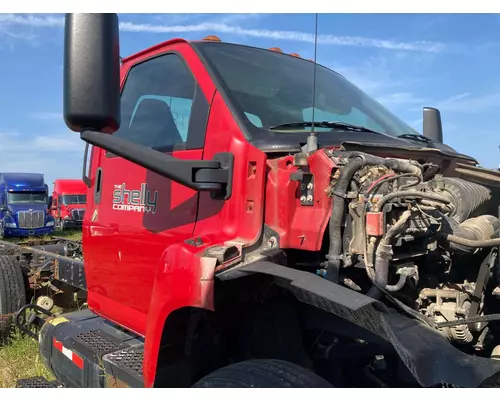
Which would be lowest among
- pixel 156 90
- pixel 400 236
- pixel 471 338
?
pixel 471 338

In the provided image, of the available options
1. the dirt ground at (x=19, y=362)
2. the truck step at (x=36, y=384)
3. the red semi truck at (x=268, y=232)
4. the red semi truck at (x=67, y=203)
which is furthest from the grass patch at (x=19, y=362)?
the red semi truck at (x=67, y=203)

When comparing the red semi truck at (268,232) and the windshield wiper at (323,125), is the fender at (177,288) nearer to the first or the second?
the red semi truck at (268,232)

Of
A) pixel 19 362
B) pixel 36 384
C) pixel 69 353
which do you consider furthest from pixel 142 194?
pixel 19 362

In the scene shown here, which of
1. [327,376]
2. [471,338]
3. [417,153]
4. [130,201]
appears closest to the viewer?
[471,338]

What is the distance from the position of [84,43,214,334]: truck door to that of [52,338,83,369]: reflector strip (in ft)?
1.08

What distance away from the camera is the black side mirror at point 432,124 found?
14.5 feet

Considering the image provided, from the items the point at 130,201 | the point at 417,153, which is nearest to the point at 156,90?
the point at 130,201

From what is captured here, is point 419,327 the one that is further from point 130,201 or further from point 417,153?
point 130,201

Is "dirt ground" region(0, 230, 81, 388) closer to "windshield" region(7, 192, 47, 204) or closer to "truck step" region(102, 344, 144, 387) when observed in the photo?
"truck step" region(102, 344, 144, 387)

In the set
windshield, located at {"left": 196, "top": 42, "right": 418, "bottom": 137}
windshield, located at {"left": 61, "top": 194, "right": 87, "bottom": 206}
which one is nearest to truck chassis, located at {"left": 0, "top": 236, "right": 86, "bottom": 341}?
windshield, located at {"left": 196, "top": 42, "right": 418, "bottom": 137}

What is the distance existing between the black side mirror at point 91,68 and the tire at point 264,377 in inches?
48.4

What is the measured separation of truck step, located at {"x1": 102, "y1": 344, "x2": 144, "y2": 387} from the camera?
9.00 ft

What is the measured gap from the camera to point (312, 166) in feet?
7.27

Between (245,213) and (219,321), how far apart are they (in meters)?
0.63
